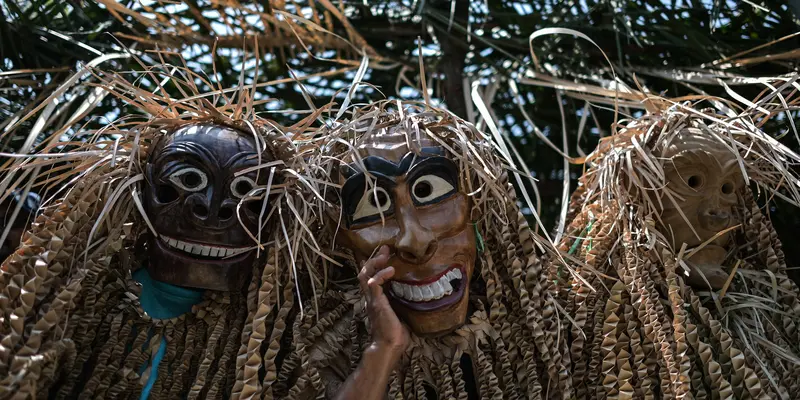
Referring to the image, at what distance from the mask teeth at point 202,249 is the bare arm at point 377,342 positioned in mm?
218

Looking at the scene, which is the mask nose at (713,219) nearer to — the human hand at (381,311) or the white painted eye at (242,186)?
the human hand at (381,311)

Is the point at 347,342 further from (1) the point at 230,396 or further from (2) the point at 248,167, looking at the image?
(2) the point at 248,167

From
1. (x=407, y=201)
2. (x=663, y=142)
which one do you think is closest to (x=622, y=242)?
(x=663, y=142)

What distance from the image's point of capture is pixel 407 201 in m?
1.58

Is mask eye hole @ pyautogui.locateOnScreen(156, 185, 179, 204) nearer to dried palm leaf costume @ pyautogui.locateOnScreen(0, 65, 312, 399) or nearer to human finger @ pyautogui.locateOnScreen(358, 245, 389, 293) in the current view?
dried palm leaf costume @ pyautogui.locateOnScreen(0, 65, 312, 399)

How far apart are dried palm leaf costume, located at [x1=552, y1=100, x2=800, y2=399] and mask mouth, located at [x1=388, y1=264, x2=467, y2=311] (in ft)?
0.79

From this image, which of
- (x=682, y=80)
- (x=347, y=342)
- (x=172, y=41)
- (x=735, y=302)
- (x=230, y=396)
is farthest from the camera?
(x=172, y=41)

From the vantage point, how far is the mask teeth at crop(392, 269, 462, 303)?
1.57 m

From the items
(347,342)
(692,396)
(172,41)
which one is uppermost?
(172,41)

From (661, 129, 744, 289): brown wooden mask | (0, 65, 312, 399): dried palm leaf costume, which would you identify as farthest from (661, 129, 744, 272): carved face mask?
(0, 65, 312, 399): dried palm leaf costume

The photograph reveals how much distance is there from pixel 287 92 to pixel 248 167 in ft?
3.00

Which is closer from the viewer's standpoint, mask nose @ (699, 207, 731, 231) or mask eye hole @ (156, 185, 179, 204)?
mask eye hole @ (156, 185, 179, 204)

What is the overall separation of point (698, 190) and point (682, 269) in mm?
149

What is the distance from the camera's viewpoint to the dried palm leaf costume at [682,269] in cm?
161
